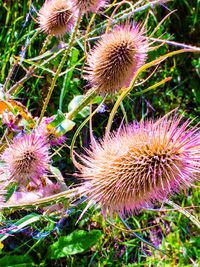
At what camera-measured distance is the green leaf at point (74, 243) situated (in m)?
2.28

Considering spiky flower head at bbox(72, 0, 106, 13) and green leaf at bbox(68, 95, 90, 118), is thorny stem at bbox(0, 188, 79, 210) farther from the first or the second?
spiky flower head at bbox(72, 0, 106, 13)

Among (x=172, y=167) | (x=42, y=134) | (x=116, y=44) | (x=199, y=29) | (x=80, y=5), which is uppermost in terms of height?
(x=80, y=5)

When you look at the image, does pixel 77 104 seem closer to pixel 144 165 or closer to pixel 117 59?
pixel 117 59

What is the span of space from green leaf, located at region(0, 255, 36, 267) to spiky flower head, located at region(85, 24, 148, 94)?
969mm

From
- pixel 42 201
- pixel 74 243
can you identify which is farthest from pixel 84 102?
pixel 74 243

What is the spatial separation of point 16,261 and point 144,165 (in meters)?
1.17

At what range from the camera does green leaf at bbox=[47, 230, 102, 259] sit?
89.7 inches

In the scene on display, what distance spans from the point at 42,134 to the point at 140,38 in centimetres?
50

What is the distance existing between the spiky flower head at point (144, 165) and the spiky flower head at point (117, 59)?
0.32 metres

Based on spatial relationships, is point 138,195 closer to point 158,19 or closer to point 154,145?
point 154,145

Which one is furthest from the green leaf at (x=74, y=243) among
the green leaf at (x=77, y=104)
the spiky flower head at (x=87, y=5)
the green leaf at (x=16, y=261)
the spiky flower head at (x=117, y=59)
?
the spiky flower head at (x=87, y=5)

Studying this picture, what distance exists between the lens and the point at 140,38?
5.46 feet

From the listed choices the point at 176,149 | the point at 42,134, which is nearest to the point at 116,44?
the point at 42,134

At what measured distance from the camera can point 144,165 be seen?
127 centimetres
